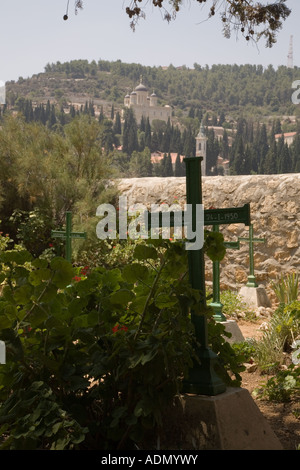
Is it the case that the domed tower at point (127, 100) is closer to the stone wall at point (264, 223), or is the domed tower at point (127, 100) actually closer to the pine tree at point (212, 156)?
the pine tree at point (212, 156)

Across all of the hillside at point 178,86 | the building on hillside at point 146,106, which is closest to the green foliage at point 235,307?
the hillside at point 178,86

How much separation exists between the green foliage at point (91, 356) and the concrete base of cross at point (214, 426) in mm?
63

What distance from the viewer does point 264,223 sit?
708 cm

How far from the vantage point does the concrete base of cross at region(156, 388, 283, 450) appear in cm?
172

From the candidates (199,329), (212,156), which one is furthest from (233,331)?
(212,156)

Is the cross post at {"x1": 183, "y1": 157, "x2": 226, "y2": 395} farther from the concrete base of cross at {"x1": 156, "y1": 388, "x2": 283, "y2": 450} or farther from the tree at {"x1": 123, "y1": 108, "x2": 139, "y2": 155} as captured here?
the tree at {"x1": 123, "y1": 108, "x2": 139, "y2": 155}

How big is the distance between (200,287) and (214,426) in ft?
1.61

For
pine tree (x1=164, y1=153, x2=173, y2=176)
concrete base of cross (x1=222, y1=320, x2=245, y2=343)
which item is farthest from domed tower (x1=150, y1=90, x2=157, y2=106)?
concrete base of cross (x1=222, y1=320, x2=245, y2=343)

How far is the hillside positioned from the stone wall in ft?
242

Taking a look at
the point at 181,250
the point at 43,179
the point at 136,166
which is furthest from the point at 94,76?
the point at 181,250

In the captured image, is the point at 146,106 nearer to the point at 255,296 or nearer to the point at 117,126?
the point at 117,126

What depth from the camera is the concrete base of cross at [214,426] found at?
172 cm

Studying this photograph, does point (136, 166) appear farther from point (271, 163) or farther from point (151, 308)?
point (151, 308)

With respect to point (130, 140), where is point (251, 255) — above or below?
below
